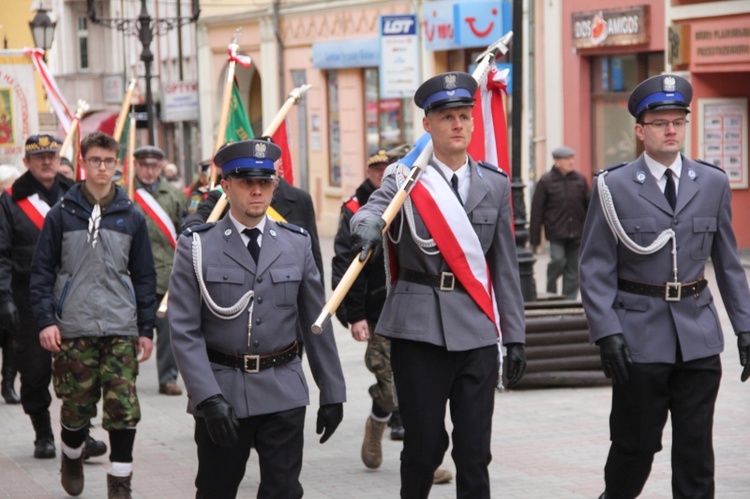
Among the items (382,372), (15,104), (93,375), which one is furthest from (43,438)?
(15,104)

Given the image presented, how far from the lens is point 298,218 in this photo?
28.7 feet

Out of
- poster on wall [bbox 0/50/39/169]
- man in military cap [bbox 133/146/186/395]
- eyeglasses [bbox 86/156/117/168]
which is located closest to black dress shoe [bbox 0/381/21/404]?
man in military cap [bbox 133/146/186/395]

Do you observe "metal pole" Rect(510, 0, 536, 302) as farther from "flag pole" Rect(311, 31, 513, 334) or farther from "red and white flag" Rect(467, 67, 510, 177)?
"flag pole" Rect(311, 31, 513, 334)

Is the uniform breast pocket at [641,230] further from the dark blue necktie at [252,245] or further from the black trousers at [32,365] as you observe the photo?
the black trousers at [32,365]

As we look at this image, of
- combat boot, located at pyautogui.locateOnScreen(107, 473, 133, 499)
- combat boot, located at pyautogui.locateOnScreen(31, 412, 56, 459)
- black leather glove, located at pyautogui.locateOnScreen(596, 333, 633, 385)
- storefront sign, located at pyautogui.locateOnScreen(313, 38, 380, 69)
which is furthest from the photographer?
storefront sign, located at pyautogui.locateOnScreen(313, 38, 380, 69)

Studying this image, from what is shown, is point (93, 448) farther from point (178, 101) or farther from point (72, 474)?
point (178, 101)

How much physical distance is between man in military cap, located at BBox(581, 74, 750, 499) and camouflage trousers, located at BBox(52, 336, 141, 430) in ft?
8.44

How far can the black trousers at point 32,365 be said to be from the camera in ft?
29.1

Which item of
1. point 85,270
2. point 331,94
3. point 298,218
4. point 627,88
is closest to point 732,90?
point 627,88

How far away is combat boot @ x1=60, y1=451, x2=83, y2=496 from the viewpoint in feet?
25.7

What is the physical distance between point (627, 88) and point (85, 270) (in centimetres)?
1672

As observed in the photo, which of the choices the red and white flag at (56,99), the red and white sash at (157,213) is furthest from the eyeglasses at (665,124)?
the red and white flag at (56,99)

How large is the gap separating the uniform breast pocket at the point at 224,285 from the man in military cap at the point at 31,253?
3.42 m

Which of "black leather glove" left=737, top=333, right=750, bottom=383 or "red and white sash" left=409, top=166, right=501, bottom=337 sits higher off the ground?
"red and white sash" left=409, top=166, right=501, bottom=337
